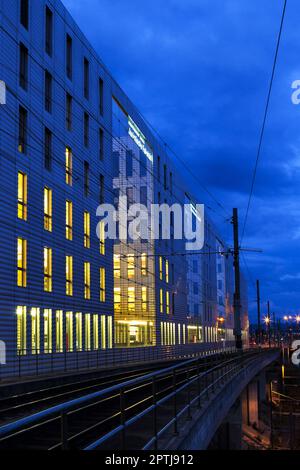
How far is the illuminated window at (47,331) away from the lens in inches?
1249

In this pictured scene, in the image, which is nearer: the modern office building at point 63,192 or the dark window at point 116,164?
the modern office building at point 63,192

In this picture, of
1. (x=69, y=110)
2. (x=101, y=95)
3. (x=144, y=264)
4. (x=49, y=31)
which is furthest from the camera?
(x=144, y=264)

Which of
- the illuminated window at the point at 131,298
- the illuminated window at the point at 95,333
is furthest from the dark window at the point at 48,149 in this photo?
the illuminated window at the point at 131,298

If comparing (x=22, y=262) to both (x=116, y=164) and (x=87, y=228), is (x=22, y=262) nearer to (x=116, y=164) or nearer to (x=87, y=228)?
(x=87, y=228)

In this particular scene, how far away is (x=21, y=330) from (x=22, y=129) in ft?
30.9

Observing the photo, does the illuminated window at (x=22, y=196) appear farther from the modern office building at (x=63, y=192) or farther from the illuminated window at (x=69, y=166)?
the illuminated window at (x=69, y=166)

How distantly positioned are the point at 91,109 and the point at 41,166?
1014 centimetres

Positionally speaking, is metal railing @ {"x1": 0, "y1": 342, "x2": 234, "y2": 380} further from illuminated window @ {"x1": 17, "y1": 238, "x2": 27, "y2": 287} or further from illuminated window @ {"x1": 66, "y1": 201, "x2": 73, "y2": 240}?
illuminated window @ {"x1": 66, "y1": 201, "x2": 73, "y2": 240}

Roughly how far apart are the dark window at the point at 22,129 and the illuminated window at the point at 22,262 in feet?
14.4

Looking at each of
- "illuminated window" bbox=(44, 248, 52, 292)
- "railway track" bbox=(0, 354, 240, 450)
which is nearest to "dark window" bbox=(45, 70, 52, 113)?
"illuminated window" bbox=(44, 248, 52, 292)

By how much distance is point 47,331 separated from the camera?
32.2m

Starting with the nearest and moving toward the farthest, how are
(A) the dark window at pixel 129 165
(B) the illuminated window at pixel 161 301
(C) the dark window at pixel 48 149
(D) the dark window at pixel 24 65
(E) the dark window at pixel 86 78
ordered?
1. (D) the dark window at pixel 24 65
2. (C) the dark window at pixel 48 149
3. (E) the dark window at pixel 86 78
4. (A) the dark window at pixel 129 165
5. (B) the illuminated window at pixel 161 301

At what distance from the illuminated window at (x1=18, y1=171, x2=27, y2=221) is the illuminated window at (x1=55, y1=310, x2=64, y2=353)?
6.35 m

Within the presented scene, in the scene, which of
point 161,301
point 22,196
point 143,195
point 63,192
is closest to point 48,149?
point 63,192
